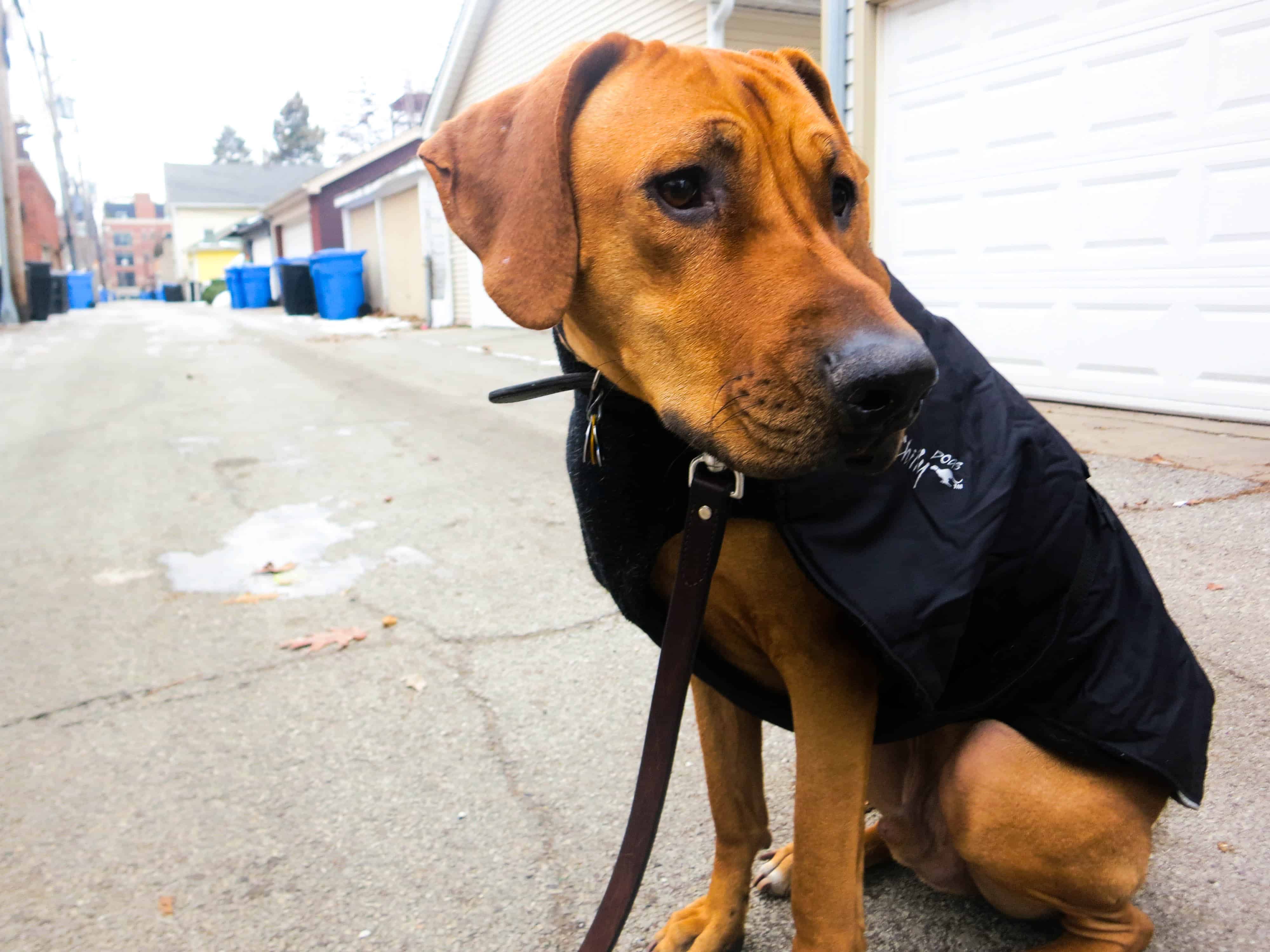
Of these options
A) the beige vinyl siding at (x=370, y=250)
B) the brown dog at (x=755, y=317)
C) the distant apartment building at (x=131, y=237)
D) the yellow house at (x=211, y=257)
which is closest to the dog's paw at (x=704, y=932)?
the brown dog at (x=755, y=317)

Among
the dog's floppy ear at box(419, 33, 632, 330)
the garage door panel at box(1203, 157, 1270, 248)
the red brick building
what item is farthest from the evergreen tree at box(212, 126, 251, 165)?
the dog's floppy ear at box(419, 33, 632, 330)

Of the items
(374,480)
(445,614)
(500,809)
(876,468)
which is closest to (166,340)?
(374,480)

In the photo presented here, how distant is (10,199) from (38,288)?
2.26 meters

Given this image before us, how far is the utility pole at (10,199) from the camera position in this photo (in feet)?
71.8

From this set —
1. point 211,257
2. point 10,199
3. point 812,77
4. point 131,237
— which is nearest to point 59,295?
point 10,199

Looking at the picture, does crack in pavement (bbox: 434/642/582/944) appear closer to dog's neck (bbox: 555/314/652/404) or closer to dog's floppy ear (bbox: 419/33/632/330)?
dog's neck (bbox: 555/314/652/404)

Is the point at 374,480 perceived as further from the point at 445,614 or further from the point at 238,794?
the point at 238,794

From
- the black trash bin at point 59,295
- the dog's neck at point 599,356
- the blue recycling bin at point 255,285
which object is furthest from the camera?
the blue recycling bin at point 255,285

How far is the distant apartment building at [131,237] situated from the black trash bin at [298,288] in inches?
3871

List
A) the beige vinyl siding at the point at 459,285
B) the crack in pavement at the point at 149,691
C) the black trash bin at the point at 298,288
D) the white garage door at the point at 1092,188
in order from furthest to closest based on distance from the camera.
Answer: the black trash bin at the point at 298,288
the beige vinyl siding at the point at 459,285
the white garage door at the point at 1092,188
the crack in pavement at the point at 149,691

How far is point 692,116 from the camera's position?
1487 millimetres

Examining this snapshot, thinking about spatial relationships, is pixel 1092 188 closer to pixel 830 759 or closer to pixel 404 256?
→ pixel 830 759

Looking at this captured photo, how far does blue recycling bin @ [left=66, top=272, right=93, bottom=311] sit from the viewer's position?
1663 inches

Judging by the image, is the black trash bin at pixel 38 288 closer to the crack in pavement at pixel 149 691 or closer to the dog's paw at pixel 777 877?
the crack in pavement at pixel 149 691
